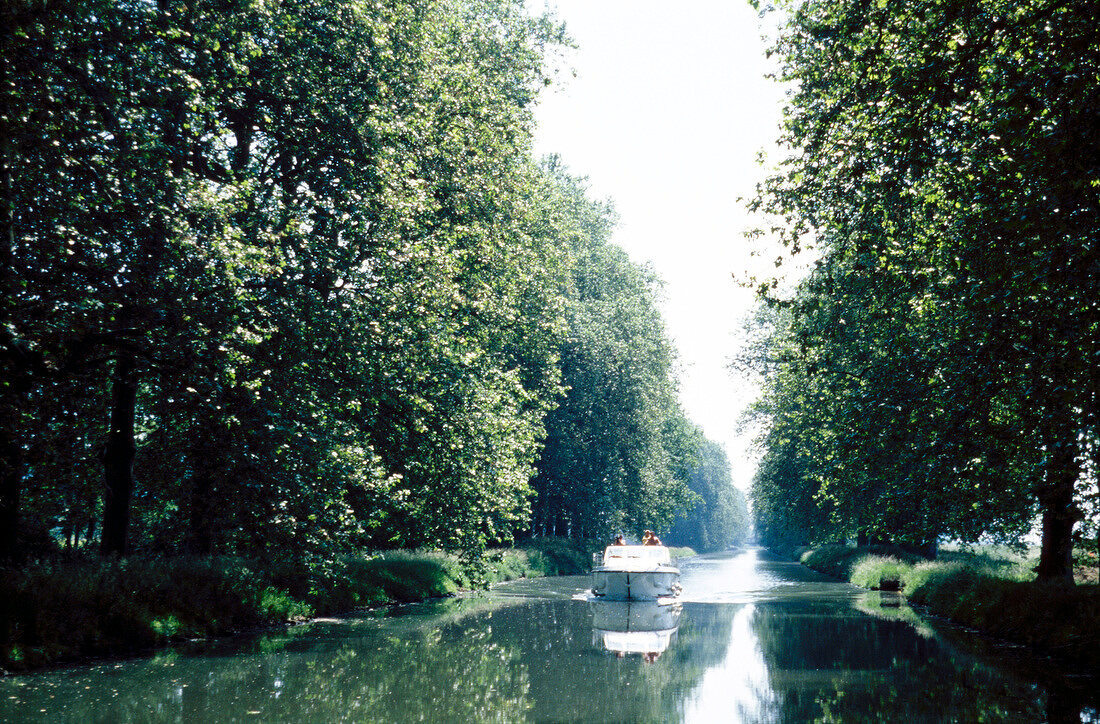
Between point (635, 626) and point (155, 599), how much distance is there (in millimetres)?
12025

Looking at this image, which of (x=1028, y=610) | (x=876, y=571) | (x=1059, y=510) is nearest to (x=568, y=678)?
(x=1028, y=610)

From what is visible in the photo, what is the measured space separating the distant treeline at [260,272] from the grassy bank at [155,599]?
1241 millimetres

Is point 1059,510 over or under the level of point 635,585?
over

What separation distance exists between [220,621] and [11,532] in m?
4.90

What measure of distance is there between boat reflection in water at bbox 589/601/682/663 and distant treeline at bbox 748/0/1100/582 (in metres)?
6.71

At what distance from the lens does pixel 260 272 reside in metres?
17.1

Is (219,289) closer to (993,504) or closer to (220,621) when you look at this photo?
(220,621)

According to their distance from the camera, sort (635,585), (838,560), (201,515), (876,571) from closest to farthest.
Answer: (201,515) < (635,585) < (876,571) < (838,560)

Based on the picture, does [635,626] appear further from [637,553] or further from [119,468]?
[119,468]

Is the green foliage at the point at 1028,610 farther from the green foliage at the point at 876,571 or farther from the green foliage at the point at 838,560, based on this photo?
the green foliage at the point at 838,560

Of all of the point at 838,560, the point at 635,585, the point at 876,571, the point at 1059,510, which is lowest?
the point at 838,560

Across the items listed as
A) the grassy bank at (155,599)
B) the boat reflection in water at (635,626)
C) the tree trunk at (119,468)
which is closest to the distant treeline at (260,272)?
the tree trunk at (119,468)

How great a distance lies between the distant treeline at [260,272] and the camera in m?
14.4

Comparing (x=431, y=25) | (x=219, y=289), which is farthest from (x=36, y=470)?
(x=431, y=25)
